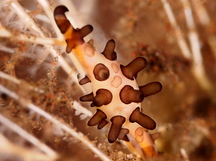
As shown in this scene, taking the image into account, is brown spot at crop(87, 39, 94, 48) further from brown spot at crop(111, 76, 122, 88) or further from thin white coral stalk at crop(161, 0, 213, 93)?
thin white coral stalk at crop(161, 0, 213, 93)

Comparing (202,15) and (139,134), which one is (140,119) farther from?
(202,15)

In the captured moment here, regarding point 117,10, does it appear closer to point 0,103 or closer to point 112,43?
point 112,43

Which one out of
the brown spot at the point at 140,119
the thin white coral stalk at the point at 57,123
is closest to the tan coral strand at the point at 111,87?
the brown spot at the point at 140,119

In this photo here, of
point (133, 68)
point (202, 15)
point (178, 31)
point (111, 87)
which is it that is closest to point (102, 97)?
point (111, 87)

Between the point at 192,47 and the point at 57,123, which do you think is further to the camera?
the point at 192,47

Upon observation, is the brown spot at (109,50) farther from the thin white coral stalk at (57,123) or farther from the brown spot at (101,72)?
the thin white coral stalk at (57,123)

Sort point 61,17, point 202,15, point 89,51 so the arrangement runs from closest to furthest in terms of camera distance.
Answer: point 61,17
point 89,51
point 202,15

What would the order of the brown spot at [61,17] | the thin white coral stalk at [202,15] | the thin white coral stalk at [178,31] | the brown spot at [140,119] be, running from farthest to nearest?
the thin white coral stalk at [202,15], the thin white coral stalk at [178,31], the brown spot at [140,119], the brown spot at [61,17]
